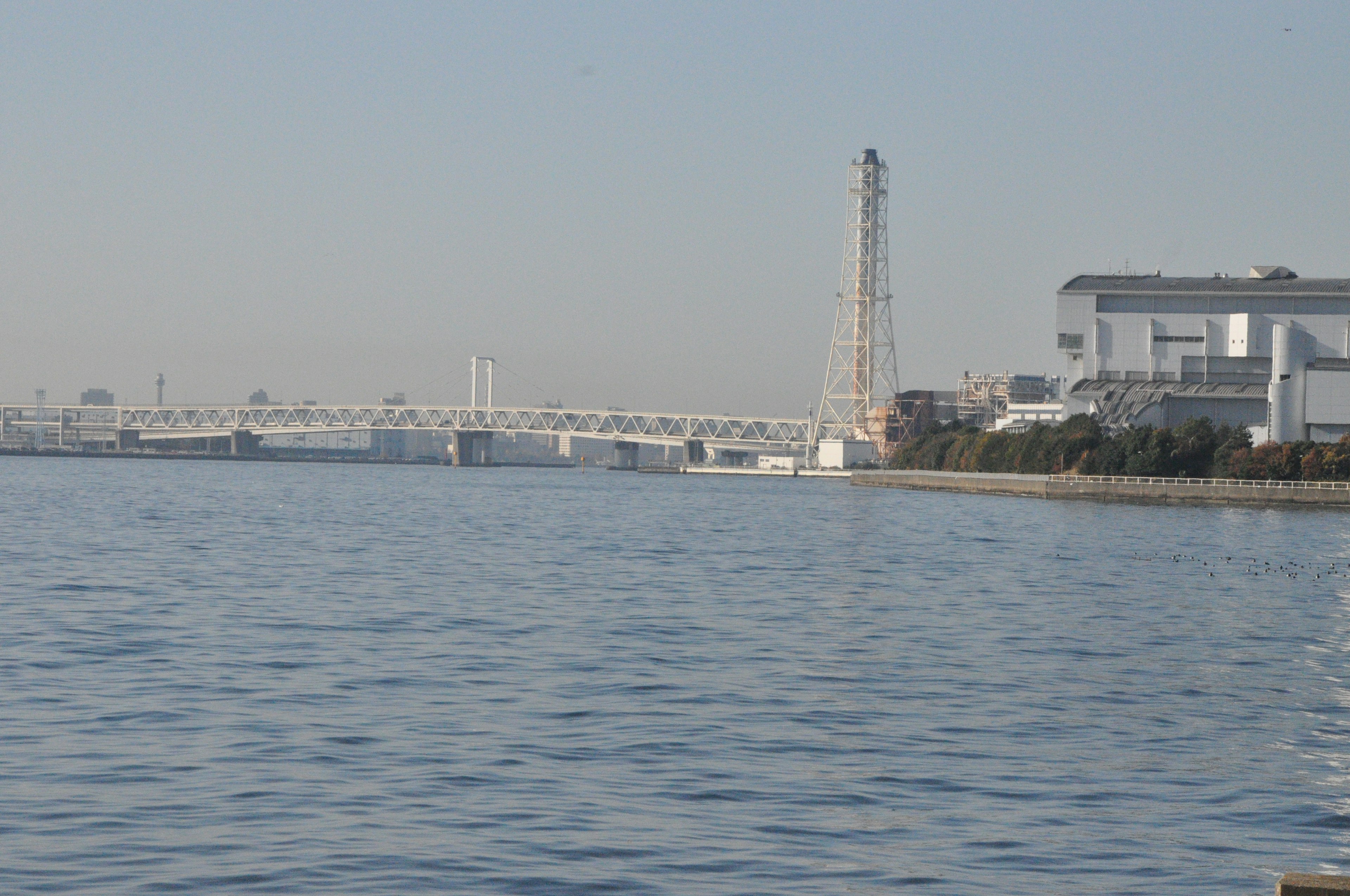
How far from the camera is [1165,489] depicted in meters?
67.4

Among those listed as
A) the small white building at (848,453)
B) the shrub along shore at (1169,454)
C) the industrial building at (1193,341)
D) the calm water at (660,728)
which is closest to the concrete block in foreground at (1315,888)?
the calm water at (660,728)

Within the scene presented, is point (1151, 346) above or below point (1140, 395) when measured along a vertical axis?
above

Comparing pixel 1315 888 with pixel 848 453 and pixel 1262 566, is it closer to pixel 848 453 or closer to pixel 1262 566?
pixel 1262 566

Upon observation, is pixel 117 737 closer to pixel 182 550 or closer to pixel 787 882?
pixel 787 882

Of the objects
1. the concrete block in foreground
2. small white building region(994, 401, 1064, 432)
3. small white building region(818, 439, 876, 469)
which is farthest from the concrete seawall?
small white building region(818, 439, 876, 469)

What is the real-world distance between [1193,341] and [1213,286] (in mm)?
4093

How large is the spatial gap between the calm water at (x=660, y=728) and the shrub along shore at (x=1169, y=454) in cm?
4000

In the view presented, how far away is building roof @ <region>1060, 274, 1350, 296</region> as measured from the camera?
84438mm

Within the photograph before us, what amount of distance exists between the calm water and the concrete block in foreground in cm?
265

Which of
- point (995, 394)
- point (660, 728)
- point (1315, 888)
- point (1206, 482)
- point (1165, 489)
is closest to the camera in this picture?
point (1315, 888)

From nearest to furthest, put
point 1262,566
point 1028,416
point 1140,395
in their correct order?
1. point 1262,566
2. point 1140,395
3. point 1028,416

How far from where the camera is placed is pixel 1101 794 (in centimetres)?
952

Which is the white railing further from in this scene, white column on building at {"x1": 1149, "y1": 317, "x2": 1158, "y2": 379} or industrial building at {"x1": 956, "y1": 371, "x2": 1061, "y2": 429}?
industrial building at {"x1": 956, "y1": 371, "x2": 1061, "y2": 429}

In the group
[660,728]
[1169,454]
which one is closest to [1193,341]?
[1169,454]
